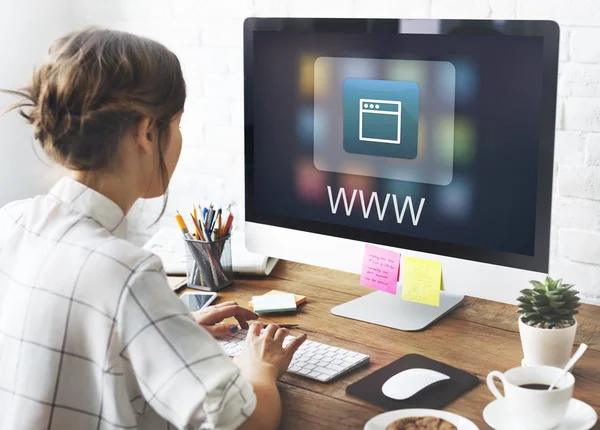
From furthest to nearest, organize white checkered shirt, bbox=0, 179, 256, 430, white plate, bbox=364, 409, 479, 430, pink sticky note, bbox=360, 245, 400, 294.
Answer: pink sticky note, bbox=360, 245, 400, 294 < white plate, bbox=364, 409, 479, 430 < white checkered shirt, bbox=0, 179, 256, 430

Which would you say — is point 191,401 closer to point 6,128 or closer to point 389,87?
point 389,87

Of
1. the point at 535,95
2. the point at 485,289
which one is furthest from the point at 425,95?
the point at 485,289

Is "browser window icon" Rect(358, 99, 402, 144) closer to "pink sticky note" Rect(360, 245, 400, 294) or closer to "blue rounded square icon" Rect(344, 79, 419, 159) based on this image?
"blue rounded square icon" Rect(344, 79, 419, 159)

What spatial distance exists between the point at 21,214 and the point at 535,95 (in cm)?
75

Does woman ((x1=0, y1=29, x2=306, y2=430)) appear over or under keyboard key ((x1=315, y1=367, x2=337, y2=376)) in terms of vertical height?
over

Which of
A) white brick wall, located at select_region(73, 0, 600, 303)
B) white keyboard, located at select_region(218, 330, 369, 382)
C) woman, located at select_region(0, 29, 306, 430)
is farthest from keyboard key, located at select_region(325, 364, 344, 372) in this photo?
white brick wall, located at select_region(73, 0, 600, 303)

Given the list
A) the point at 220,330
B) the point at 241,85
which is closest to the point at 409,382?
the point at 220,330

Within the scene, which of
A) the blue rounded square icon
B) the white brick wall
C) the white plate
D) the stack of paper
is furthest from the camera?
the stack of paper

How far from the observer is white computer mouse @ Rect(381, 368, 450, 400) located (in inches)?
45.8

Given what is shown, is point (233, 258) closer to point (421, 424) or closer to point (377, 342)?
point (377, 342)

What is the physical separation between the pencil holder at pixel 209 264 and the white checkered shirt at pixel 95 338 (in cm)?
50

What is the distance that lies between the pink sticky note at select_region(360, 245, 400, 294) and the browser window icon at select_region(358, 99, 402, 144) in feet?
0.66

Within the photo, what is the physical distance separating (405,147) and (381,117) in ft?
0.21

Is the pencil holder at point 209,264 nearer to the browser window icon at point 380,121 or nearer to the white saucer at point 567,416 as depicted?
the browser window icon at point 380,121
